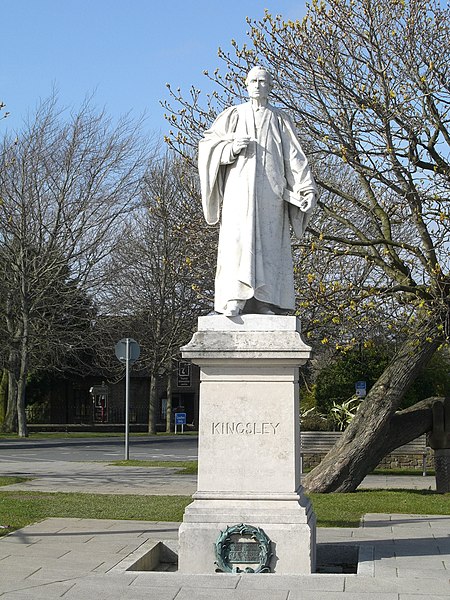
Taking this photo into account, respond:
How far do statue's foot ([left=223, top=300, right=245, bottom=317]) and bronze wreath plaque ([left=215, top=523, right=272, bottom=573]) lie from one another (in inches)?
72.0

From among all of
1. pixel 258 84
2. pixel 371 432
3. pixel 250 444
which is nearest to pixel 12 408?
pixel 371 432

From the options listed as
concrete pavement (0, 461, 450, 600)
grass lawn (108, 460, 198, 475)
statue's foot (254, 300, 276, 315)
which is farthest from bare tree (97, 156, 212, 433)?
statue's foot (254, 300, 276, 315)

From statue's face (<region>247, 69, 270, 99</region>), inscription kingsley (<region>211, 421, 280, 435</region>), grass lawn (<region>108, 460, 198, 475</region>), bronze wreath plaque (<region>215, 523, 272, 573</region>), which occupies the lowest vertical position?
bronze wreath plaque (<region>215, 523, 272, 573</region>)

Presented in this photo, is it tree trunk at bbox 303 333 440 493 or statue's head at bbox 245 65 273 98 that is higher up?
statue's head at bbox 245 65 273 98

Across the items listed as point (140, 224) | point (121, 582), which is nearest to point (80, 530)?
point (121, 582)

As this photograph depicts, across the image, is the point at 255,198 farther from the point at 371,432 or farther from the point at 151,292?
the point at 151,292

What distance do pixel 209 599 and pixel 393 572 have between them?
5.79ft

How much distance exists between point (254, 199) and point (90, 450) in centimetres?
2040

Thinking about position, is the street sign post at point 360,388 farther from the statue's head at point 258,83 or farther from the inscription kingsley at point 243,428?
the inscription kingsley at point 243,428

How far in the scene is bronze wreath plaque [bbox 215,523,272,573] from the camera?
335 inches

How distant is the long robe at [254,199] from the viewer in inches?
357

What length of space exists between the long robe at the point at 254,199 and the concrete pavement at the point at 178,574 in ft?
8.03

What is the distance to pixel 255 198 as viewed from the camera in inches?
361

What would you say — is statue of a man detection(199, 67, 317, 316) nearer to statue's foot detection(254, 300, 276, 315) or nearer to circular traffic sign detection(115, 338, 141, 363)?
statue's foot detection(254, 300, 276, 315)
